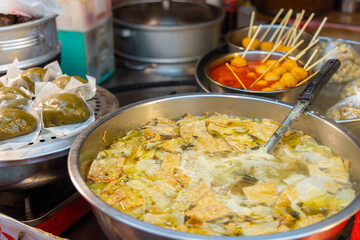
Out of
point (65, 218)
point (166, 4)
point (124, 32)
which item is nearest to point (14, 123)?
point (65, 218)

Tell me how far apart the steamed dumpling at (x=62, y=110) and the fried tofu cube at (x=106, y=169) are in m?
0.32

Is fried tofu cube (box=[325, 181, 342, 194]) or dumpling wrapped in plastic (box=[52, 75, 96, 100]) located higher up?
dumpling wrapped in plastic (box=[52, 75, 96, 100])

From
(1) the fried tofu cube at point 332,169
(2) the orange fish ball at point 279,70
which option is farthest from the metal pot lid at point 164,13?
(1) the fried tofu cube at point 332,169

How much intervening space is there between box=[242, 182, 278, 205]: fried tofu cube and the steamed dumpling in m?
0.89

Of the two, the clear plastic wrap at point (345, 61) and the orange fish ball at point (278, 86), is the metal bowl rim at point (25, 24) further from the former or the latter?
the clear plastic wrap at point (345, 61)

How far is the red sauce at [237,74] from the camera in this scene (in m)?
2.58

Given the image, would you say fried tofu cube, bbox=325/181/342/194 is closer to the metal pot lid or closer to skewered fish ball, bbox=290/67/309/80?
skewered fish ball, bbox=290/67/309/80

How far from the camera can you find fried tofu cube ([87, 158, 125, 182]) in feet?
5.27

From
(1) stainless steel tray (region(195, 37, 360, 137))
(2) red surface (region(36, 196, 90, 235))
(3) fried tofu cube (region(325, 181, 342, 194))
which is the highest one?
(3) fried tofu cube (region(325, 181, 342, 194))

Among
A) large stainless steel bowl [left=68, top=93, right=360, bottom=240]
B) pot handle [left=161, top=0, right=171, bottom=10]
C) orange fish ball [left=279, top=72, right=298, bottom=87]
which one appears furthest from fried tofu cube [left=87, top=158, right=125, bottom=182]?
pot handle [left=161, top=0, right=171, bottom=10]

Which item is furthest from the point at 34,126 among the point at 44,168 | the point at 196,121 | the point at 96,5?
the point at 96,5

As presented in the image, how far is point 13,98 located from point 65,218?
65cm

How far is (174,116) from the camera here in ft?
6.68

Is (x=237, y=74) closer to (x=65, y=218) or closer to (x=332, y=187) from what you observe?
(x=332, y=187)
